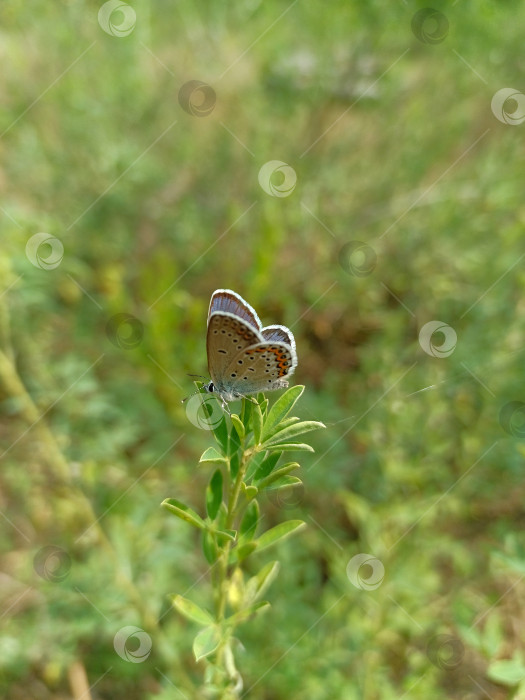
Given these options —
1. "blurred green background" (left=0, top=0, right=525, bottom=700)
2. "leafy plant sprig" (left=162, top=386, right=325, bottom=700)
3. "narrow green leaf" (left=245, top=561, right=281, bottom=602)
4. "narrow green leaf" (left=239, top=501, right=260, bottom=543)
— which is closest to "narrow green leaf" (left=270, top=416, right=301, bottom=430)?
"leafy plant sprig" (left=162, top=386, right=325, bottom=700)

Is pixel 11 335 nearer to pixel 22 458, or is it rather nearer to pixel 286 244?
pixel 22 458

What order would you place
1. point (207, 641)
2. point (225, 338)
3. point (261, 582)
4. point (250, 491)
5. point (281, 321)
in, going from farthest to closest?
point (281, 321), point (225, 338), point (261, 582), point (207, 641), point (250, 491)

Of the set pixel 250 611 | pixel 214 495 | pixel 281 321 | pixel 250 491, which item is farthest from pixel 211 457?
pixel 281 321

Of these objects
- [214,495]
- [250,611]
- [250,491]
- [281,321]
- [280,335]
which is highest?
[281,321]

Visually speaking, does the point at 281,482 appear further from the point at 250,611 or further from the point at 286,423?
the point at 250,611

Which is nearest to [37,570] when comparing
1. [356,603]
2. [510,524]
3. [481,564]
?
[356,603]

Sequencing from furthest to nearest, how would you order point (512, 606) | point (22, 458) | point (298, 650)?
point (22, 458)
point (512, 606)
point (298, 650)
